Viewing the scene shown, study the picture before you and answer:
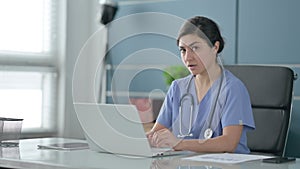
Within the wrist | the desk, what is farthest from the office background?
the desk

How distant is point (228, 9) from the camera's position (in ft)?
12.4

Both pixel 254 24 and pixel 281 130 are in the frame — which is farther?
pixel 254 24

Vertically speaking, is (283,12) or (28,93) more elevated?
(283,12)

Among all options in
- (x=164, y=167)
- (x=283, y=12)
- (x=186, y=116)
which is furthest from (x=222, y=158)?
(x=283, y=12)

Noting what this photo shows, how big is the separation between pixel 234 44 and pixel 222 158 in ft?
5.84

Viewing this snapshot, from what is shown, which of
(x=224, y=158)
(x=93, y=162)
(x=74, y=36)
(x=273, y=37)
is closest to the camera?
(x=93, y=162)

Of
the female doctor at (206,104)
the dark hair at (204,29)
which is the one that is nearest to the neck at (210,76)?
the female doctor at (206,104)

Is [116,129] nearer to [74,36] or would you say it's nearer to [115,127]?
[115,127]

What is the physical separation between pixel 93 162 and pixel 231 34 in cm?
203

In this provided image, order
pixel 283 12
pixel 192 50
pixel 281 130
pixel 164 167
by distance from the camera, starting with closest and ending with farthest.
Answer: pixel 164 167 < pixel 192 50 < pixel 281 130 < pixel 283 12

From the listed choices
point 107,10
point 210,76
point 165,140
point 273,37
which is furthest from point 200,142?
point 107,10

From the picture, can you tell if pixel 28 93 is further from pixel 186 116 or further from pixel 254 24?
pixel 186 116

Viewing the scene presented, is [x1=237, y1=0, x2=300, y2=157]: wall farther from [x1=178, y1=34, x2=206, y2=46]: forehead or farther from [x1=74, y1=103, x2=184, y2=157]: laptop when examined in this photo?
[x1=74, y1=103, x2=184, y2=157]: laptop

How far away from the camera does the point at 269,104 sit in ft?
9.22
